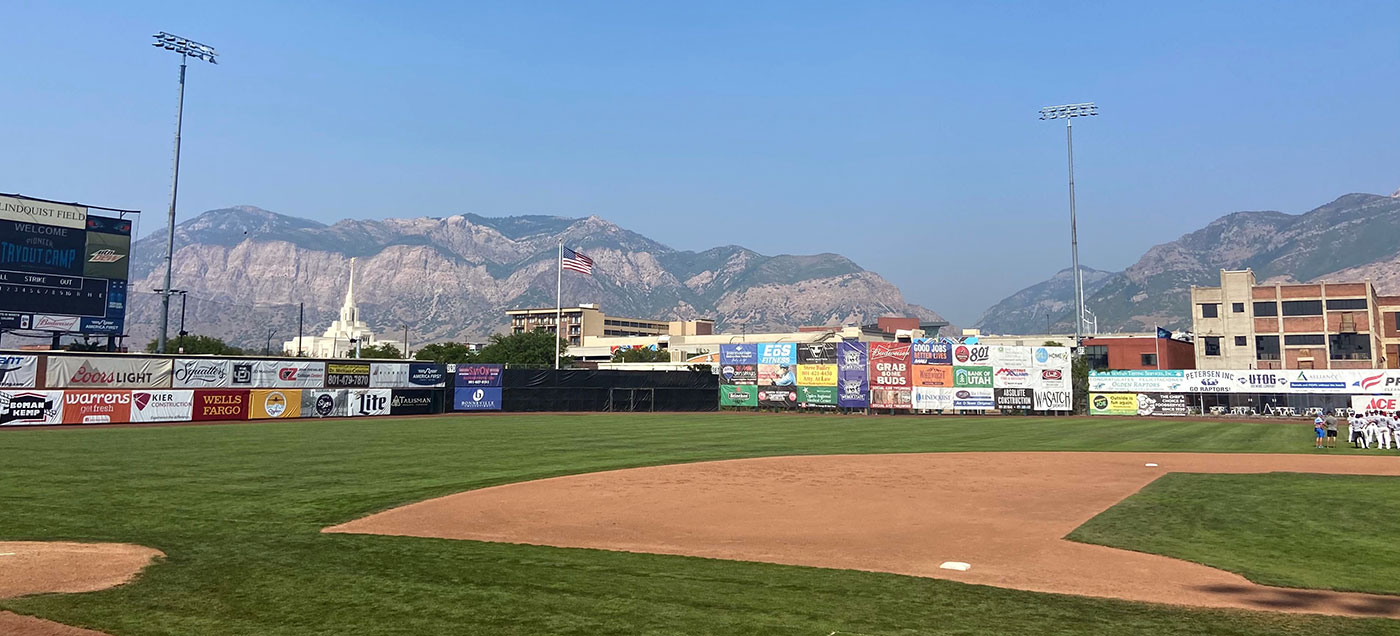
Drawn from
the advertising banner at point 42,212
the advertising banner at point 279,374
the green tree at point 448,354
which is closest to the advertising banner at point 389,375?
the advertising banner at point 279,374

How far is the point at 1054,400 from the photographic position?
179 feet

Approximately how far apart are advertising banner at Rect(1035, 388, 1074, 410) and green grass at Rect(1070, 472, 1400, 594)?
120ft

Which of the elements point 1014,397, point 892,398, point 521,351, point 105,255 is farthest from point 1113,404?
point 521,351

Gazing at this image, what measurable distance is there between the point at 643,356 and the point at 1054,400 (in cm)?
9834

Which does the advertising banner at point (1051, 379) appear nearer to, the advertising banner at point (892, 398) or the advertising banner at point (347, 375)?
the advertising banner at point (892, 398)

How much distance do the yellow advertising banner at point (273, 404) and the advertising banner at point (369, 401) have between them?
11.3ft

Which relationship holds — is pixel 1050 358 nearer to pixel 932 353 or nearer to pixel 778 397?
pixel 932 353

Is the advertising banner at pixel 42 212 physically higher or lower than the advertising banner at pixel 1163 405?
higher

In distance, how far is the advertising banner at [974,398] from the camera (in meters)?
55.5

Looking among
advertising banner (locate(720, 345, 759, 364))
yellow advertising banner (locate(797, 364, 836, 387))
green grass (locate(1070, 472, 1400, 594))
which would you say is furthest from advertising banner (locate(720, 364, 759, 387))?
green grass (locate(1070, 472, 1400, 594))

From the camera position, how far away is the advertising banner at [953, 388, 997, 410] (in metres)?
55.5

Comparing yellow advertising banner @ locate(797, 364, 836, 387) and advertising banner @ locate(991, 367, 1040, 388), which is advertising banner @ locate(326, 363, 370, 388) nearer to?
yellow advertising banner @ locate(797, 364, 836, 387)

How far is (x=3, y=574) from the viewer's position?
333 inches

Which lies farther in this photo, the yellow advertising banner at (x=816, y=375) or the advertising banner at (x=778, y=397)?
the advertising banner at (x=778, y=397)
